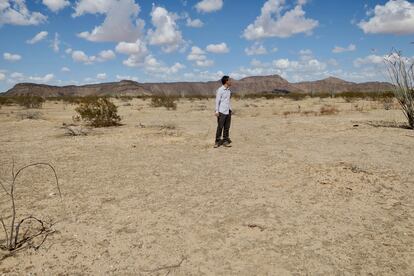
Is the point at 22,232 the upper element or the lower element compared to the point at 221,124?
lower

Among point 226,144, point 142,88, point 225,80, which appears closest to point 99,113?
point 226,144

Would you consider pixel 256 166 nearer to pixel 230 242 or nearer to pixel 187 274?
pixel 230 242

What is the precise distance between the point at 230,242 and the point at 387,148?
6.15 metres

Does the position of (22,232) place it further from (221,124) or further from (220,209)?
(221,124)

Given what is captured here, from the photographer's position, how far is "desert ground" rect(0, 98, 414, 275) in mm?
3766

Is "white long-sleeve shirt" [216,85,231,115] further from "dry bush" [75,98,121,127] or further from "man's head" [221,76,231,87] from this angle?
"dry bush" [75,98,121,127]

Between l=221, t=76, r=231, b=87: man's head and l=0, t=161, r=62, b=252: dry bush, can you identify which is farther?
l=221, t=76, r=231, b=87: man's head

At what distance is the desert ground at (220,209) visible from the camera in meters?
3.77

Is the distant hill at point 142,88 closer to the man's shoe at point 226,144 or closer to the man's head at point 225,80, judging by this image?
the man's shoe at point 226,144

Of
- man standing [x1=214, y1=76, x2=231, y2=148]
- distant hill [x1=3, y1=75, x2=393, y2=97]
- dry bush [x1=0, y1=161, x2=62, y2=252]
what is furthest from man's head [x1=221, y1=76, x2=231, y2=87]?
distant hill [x1=3, y1=75, x2=393, y2=97]

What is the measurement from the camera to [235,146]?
32.0ft

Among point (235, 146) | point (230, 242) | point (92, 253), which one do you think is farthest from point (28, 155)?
point (230, 242)

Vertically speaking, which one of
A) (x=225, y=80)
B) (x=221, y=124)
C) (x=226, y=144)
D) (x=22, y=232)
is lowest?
(x=22, y=232)

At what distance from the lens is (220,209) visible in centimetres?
509
